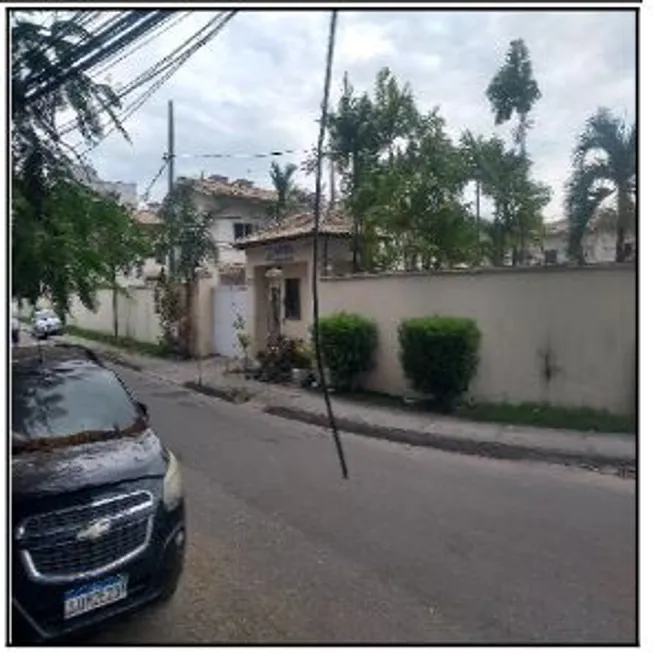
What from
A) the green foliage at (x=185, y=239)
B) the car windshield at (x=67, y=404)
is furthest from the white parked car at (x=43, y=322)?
the green foliage at (x=185, y=239)

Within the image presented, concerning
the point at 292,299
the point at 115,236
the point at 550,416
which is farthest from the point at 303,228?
the point at 115,236

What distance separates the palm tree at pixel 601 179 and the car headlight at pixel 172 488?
31.8 feet

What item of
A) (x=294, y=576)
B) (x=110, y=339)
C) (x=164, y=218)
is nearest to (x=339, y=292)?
(x=164, y=218)

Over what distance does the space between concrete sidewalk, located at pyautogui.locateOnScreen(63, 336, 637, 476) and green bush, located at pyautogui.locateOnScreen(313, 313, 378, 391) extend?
58 centimetres

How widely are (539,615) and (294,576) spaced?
1.64 meters

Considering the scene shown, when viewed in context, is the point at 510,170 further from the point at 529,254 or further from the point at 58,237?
the point at 58,237

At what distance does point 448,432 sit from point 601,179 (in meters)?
5.74

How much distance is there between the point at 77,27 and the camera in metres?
6.00

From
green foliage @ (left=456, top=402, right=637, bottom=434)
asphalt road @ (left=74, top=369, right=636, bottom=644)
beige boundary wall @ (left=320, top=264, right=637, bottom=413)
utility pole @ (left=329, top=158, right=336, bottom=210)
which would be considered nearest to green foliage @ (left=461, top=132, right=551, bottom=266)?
utility pole @ (left=329, top=158, right=336, bottom=210)

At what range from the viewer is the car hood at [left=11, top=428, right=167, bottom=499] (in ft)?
13.4

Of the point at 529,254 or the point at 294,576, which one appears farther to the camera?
the point at 529,254

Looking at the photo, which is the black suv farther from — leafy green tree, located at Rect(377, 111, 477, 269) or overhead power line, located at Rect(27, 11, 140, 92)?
leafy green tree, located at Rect(377, 111, 477, 269)

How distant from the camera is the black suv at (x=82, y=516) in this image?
3861 mm

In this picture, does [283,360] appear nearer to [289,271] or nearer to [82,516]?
[289,271]
